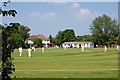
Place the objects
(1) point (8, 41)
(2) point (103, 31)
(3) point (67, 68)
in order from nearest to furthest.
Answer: (1) point (8, 41) → (3) point (67, 68) → (2) point (103, 31)

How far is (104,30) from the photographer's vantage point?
179250 millimetres

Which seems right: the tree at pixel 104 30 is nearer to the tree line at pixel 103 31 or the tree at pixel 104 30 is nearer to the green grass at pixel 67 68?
the tree line at pixel 103 31

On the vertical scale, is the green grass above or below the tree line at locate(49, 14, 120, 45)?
below

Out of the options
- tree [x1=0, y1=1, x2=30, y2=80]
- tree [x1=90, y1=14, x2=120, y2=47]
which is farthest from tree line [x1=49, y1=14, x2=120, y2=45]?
tree [x1=0, y1=1, x2=30, y2=80]

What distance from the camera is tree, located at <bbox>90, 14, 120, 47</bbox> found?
570ft

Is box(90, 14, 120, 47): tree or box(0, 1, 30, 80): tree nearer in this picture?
box(0, 1, 30, 80): tree

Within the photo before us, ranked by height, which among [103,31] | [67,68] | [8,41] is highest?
[103,31]

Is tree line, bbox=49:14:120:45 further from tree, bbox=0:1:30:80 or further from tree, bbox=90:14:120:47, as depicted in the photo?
tree, bbox=0:1:30:80

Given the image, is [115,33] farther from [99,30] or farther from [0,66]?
[0,66]

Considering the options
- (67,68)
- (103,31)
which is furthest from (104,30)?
(67,68)

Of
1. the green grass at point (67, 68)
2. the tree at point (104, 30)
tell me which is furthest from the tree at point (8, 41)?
the tree at point (104, 30)

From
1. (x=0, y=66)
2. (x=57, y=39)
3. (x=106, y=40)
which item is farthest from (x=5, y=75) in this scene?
(x=57, y=39)

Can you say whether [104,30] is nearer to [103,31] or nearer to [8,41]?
[103,31]

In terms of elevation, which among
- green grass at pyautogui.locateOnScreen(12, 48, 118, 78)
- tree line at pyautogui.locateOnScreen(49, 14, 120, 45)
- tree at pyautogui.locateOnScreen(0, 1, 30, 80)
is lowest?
green grass at pyautogui.locateOnScreen(12, 48, 118, 78)
